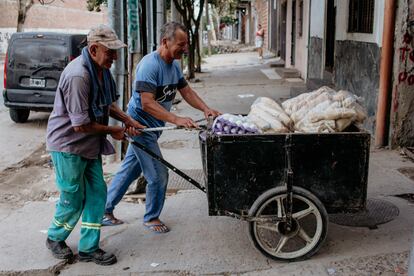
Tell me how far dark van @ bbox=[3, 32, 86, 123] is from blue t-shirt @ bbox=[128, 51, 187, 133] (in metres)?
5.86

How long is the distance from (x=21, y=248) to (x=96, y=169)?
1.01 metres

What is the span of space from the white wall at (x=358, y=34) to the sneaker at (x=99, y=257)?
494 centimetres

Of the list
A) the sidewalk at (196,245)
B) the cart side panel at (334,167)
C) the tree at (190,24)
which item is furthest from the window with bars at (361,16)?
the tree at (190,24)

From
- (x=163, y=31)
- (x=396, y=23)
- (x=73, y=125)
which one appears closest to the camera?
(x=73, y=125)

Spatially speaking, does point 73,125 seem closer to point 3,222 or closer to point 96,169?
point 96,169

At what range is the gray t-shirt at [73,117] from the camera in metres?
3.66

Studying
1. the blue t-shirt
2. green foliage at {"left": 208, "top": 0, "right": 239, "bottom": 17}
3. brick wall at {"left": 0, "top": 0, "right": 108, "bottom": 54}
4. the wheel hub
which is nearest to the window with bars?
the blue t-shirt

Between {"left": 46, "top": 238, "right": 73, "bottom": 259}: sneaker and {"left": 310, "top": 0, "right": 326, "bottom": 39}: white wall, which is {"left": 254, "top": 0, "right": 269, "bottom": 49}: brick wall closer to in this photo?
{"left": 310, "top": 0, "right": 326, "bottom": 39}: white wall

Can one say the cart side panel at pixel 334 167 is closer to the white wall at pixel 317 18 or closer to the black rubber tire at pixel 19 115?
the black rubber tire at pixel 19 115

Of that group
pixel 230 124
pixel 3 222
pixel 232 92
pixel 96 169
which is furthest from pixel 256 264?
pixel 232 92

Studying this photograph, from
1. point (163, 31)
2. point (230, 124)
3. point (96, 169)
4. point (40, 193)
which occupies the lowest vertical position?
point (40, 193)

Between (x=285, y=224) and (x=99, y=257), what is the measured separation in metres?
1.45

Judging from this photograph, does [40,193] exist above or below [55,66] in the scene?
below

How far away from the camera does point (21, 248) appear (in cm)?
442
